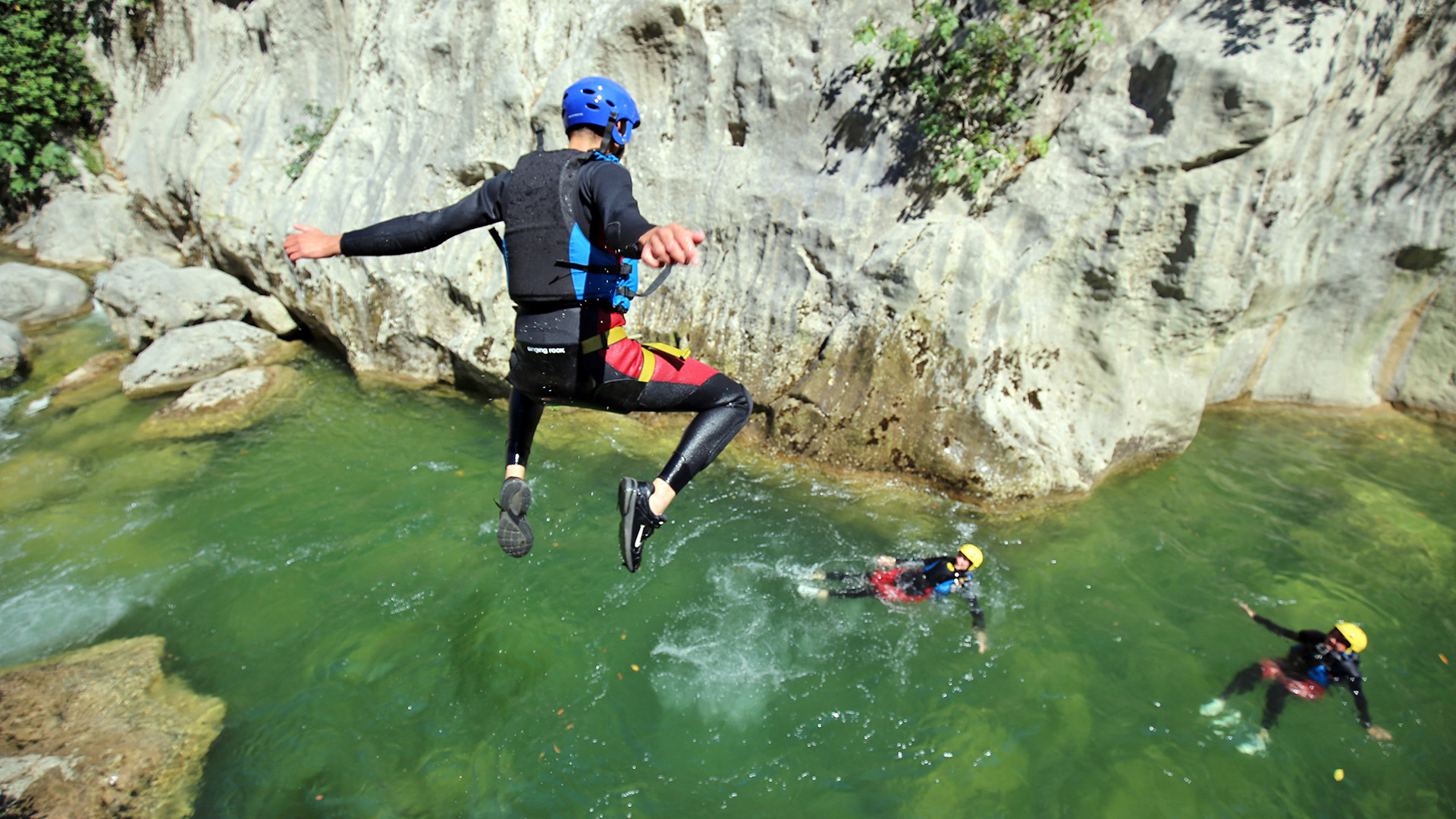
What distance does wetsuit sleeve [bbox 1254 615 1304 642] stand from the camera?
5.41 meters

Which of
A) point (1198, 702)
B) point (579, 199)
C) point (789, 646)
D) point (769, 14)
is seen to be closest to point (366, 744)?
point (789, 646)

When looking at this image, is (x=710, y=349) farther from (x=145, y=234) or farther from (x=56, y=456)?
(x=145, y=234)

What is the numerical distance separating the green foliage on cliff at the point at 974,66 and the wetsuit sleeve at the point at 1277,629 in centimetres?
431

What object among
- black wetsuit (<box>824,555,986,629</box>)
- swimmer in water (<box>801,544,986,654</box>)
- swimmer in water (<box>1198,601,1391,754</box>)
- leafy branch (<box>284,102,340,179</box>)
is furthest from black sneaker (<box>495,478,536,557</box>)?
leafy branch (<box>284,102,340,179</box>)

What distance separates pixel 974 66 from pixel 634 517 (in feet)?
18.3

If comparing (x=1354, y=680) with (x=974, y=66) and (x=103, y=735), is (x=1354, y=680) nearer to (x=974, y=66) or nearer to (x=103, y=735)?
(x=974, y=66)

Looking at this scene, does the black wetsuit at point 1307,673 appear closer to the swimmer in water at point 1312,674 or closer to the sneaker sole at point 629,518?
the swimmer in water at point 1312,674

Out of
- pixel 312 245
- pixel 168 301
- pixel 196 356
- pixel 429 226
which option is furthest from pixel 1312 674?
pixel 168 301

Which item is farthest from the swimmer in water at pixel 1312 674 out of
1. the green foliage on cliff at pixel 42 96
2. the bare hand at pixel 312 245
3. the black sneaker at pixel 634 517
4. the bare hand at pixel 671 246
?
the green foliage on cliff at pixel 42 96

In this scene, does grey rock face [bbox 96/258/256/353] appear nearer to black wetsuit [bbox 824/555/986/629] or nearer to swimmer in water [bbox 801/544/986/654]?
swimmer in water [bbox 801/544/986/654]

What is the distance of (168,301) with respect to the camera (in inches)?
371

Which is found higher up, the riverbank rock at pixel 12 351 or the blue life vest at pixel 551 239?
the blue life vest at pixel 551 239

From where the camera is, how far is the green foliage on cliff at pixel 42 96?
12.3 m

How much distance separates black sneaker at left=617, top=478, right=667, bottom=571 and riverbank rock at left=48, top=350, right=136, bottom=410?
345 inches
